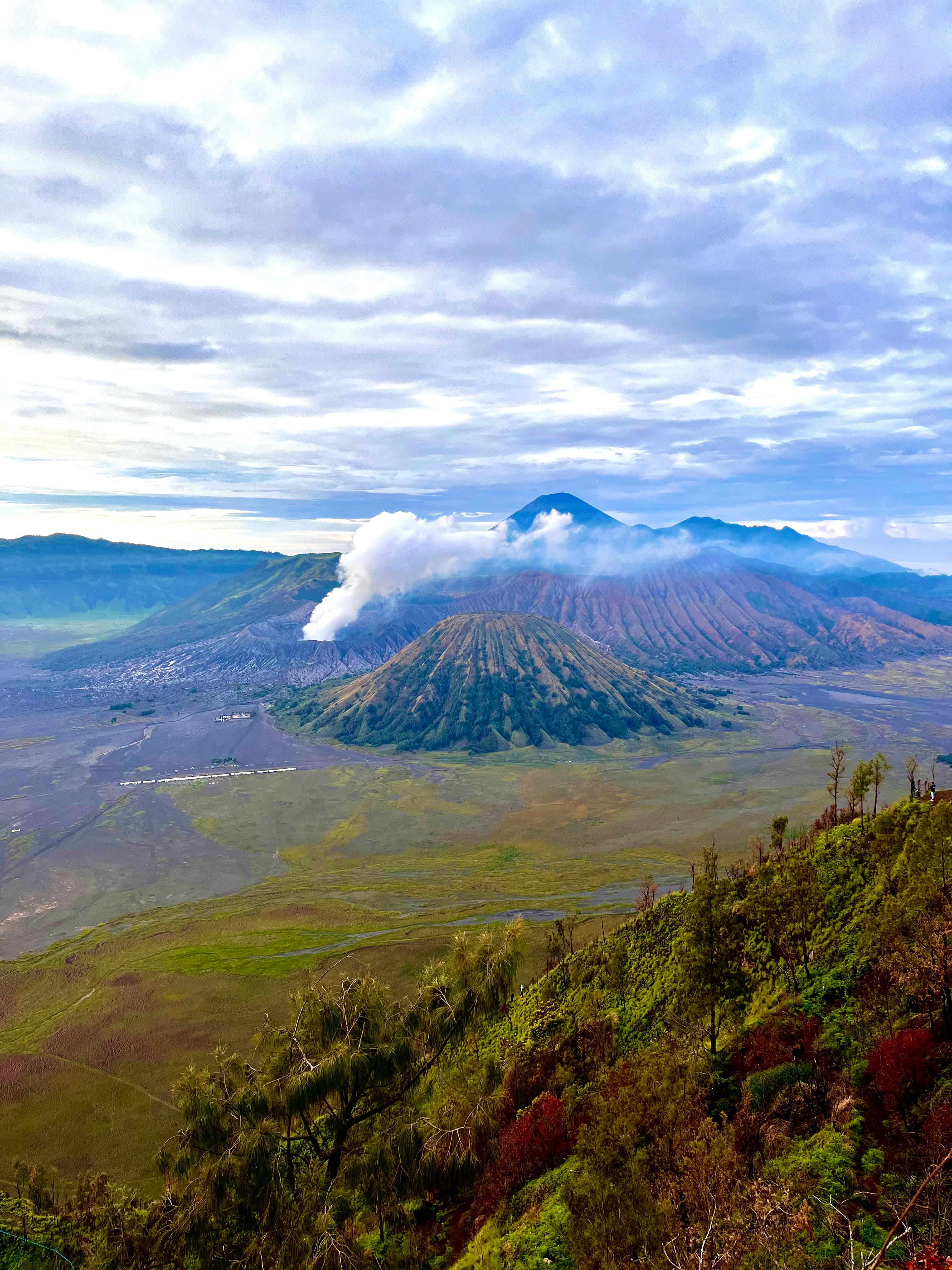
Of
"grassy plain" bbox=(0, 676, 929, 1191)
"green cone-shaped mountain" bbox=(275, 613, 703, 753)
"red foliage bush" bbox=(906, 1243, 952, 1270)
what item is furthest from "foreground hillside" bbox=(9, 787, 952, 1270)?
"green cone-shaped mountain" bbox=(275, 613, 703, 753)

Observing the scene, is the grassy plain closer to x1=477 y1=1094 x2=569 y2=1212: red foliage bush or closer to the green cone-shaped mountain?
the green cone-shaped mountain

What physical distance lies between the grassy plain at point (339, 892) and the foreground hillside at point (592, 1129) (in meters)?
14.5

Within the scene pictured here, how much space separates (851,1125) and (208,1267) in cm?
2062

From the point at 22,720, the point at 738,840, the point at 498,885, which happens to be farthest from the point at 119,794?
the point at 738,840

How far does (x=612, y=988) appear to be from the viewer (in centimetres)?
4141

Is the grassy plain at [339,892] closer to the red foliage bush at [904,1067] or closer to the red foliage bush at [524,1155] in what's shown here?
the red foliage bush at [524,1155]

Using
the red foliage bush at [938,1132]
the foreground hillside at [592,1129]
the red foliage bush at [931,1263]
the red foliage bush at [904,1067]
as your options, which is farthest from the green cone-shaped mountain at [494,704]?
the red foliage bush at [931,1263]

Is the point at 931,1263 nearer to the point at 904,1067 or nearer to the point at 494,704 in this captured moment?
the point at 904,1067

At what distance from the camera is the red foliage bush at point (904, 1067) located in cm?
2012

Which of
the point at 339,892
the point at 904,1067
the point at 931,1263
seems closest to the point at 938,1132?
the point at 904,1067

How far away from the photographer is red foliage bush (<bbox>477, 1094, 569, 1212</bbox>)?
24.2 m

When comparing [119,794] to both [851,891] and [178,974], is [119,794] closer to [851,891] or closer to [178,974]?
[178,974]

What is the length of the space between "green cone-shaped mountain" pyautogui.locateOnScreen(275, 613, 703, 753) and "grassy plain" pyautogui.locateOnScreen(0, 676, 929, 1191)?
37.8ft

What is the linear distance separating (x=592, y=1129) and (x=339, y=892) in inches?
2511
